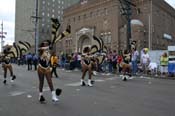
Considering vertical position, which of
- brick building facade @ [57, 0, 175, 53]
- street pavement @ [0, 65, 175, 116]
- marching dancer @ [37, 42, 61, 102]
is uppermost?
brick building facade @ [57, 0, 175, 53]

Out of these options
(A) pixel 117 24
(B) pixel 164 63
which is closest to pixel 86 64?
(B) pixel 164 63

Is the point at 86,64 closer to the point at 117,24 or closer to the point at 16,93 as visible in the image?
the point at 16,93

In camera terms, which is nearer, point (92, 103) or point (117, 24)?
point (92, 103)

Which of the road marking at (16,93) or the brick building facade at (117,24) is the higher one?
the brick building facade at (117,24)

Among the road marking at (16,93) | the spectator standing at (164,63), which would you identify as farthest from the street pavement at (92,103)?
the spectator standing at (164,63)

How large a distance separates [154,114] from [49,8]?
446 ft

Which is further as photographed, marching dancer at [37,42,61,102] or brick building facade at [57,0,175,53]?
brick building facade at [57,0,175,53]

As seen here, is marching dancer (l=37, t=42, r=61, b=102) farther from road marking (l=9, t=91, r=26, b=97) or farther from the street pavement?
road marking (l=9, t=91, r=26, b=97)

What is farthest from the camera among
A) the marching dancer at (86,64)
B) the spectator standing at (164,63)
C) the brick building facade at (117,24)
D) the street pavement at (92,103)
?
the brick building facade at (117,24)

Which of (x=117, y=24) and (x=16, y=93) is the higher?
(x=117, y=24)

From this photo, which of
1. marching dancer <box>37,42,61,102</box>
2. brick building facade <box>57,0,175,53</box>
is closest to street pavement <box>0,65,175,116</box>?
marching dancer <box>37,42,61,102</box>

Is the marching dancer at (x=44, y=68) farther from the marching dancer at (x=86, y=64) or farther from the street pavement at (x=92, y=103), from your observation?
the marching dancer at (x=86, y=64)

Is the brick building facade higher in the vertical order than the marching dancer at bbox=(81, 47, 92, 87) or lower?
higher

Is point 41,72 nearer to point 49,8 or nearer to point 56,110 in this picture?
point 56,110
